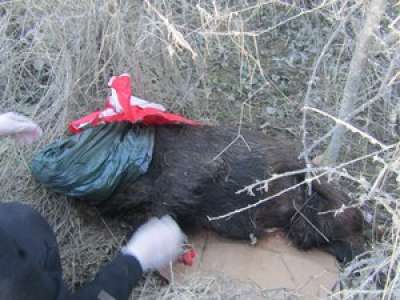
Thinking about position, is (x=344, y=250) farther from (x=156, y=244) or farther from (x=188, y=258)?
(x=156, y=244)

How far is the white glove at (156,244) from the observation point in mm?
2279

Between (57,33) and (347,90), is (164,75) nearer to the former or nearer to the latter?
(57,33)

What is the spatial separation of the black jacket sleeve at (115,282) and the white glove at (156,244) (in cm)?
6

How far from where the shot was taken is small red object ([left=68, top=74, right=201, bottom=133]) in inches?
100

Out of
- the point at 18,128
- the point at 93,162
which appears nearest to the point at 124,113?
the point at 93,162

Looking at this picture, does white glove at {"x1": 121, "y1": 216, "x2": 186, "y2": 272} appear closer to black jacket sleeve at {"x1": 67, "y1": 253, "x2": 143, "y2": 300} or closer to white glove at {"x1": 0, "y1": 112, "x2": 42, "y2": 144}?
black jacket sleeve at {"x1": 67, "y1": 253, "x2": 143, "y2": 300}

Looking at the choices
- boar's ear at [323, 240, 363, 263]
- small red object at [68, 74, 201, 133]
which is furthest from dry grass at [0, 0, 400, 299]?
small red object at [68, 74, 201, 133]

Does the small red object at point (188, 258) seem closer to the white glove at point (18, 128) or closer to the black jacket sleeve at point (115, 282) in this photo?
the black jacket sleeve at point (115, 282)

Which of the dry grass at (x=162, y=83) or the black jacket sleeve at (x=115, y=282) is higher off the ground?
the dry grass at (x=162, y=83)

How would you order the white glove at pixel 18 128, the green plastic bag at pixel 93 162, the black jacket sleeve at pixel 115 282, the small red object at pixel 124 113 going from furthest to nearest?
1. the small red object at pixel 124 113
2. the green plastic bag at pixel 93 162
3. the white glove at pixel 18 128
4. the black jacket sleeve at pixel 115 282

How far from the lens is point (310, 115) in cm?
315

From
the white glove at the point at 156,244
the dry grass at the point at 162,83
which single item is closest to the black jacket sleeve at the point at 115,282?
the white glove at the point at 156,244

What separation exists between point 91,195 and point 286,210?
81 centimetres

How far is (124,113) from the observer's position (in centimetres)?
253
